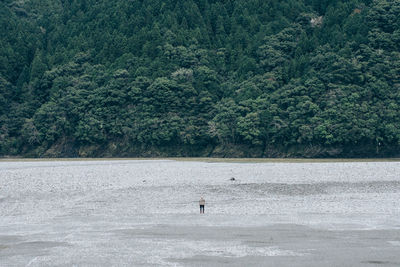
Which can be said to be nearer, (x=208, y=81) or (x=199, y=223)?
(x=199, y=223)

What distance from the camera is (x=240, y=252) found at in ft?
64.6

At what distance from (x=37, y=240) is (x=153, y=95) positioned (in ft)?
305

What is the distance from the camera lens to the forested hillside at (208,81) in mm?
97188

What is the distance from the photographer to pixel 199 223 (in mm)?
25547

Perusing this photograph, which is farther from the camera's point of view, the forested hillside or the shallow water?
the forested hillside

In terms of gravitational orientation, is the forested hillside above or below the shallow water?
above

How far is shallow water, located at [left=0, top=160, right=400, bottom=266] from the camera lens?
1914 centimetres

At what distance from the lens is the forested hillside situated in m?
97.2

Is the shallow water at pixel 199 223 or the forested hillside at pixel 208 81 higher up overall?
the forested hillside at pixel 208 81

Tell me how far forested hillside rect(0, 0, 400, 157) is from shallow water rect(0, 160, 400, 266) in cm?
5528

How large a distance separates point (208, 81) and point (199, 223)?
304 ft

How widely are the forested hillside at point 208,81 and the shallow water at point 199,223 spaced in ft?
181

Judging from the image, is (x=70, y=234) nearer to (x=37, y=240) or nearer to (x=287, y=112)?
(x=37, y=240)

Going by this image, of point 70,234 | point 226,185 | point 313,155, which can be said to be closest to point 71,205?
point 70,234
